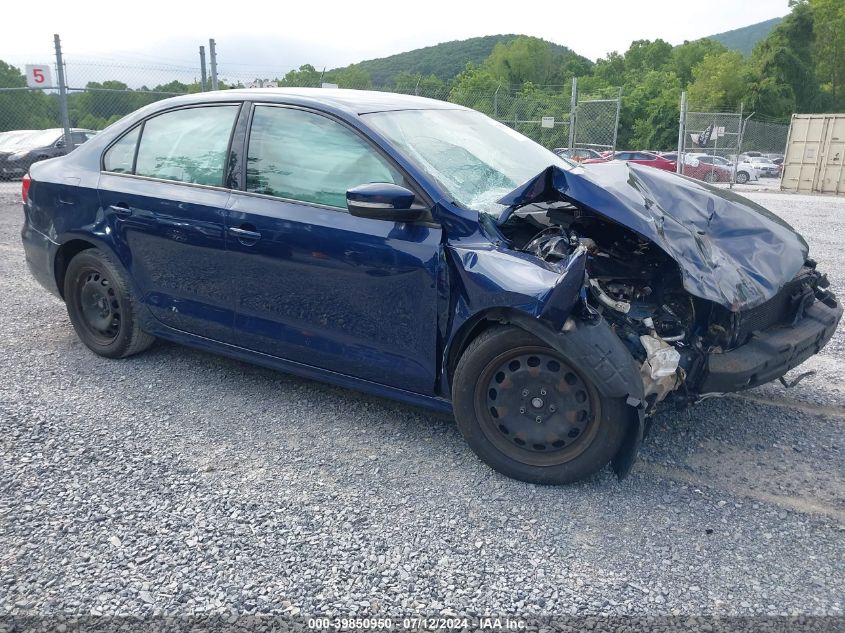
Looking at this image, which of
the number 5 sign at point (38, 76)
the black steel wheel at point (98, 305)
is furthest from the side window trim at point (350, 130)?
the number 5 sign at point (38, 76)

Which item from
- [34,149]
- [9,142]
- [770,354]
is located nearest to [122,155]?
[770,354]

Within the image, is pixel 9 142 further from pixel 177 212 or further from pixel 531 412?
pixel 531 412

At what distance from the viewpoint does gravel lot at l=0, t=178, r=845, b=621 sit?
2.38 m

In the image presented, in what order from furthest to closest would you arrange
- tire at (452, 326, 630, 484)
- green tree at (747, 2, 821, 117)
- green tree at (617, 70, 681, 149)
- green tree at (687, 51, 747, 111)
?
1. green tree at (687, 51, 747, 111)
2. green tree at (747, 2, 821, 117)
3. green tree at (617, 70, 681, 149)
4. tire at (452, 326, 630, 484)

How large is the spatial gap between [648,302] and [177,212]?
2492 mm

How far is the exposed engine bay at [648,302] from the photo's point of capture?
2932 mm

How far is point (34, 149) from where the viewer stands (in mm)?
15766

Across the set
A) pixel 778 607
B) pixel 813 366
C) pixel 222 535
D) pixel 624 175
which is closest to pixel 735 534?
pixel 778 607

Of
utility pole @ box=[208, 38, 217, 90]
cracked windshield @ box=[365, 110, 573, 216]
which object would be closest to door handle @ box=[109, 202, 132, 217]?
cracked windshield @ box=[365, 110, 573, 216]

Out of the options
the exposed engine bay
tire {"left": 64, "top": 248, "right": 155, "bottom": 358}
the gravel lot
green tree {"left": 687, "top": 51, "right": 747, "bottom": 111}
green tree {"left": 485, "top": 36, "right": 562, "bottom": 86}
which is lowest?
the gravel lot

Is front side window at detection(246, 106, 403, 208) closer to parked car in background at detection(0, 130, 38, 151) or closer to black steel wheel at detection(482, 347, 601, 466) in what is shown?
black steel wheel at detection(482, 347, 601, 466)

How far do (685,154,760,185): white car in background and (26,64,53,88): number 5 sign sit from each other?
685 inches

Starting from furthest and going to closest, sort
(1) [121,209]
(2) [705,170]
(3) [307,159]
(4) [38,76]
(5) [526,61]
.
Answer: (5) [526,61], (2) [705,170], (4) [38,76], (1) [121,209], (3) [307,159]

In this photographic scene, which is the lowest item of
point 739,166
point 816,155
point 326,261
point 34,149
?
point 739,166
